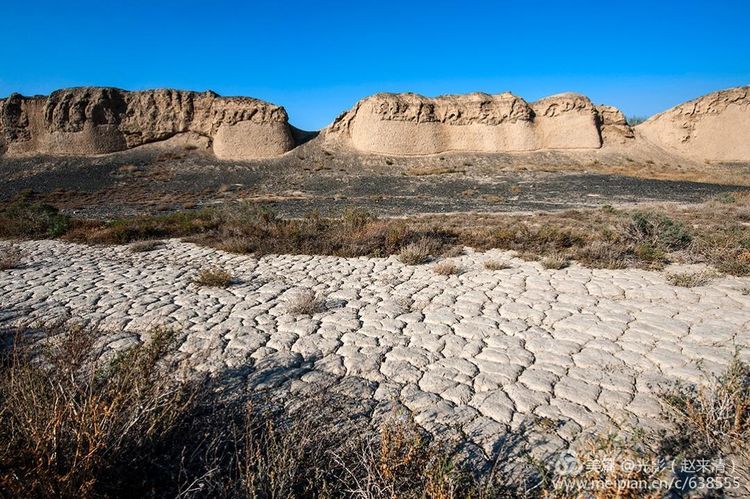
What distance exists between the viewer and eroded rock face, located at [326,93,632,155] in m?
33.6

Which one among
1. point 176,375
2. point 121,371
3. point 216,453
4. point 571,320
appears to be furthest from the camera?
point 571,320

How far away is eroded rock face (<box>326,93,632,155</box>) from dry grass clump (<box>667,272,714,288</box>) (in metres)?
29.2

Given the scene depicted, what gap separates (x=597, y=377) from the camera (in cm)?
310

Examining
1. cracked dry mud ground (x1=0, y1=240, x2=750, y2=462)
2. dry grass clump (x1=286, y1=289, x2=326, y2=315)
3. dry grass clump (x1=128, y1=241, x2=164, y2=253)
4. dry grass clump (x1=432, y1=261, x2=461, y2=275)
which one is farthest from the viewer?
dry grass clump (x1=128, y1=241, x2=164, y2=253)

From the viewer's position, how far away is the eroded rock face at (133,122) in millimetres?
31016

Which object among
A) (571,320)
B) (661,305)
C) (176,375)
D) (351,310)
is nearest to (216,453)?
(176,375)

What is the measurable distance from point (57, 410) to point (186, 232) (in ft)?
27.1

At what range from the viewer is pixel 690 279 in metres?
5.11

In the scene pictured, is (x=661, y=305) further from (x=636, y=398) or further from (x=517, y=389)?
(x=517, y=389)

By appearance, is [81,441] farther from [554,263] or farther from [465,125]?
[465,125]

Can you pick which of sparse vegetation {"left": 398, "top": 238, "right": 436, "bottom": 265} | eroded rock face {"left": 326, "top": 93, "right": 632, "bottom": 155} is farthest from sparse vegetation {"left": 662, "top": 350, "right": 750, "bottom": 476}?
eroded rock face {"left": 326, "top": 93, "right": 632, "bottom": 155}

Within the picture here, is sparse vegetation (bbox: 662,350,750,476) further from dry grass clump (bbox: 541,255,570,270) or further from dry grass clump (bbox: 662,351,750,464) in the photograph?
dry grass clump (bbox: 541,255,570,270)

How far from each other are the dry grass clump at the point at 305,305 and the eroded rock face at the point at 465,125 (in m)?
29.8

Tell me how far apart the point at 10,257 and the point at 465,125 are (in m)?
32.7
